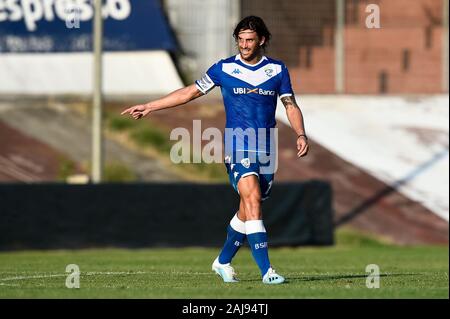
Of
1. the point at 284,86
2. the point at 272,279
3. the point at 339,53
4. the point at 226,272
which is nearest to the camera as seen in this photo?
the point at 272,279

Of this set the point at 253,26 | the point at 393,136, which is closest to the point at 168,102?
the point at 253,26

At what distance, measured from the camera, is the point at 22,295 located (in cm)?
1011

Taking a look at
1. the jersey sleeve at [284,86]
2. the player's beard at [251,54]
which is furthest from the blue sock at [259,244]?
the player's beard at [251,54]

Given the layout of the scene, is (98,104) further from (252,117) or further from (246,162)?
(246,162)

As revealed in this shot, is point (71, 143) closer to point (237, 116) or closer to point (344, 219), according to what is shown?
point (344, 219)

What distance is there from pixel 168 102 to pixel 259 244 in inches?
63.1

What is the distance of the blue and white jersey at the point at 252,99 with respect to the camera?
11.7 metres

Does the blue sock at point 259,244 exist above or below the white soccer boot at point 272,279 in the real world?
above

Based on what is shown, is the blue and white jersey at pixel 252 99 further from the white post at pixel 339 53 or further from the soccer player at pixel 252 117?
the white post at pixel 339 53

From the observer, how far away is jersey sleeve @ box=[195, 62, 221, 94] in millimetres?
11953

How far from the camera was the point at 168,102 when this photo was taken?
1201cm

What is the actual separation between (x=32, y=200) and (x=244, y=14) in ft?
31.1

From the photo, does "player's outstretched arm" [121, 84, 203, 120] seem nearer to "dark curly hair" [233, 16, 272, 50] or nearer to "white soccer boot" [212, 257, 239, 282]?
"dark curly hair" [233, 16, 272, 50]
